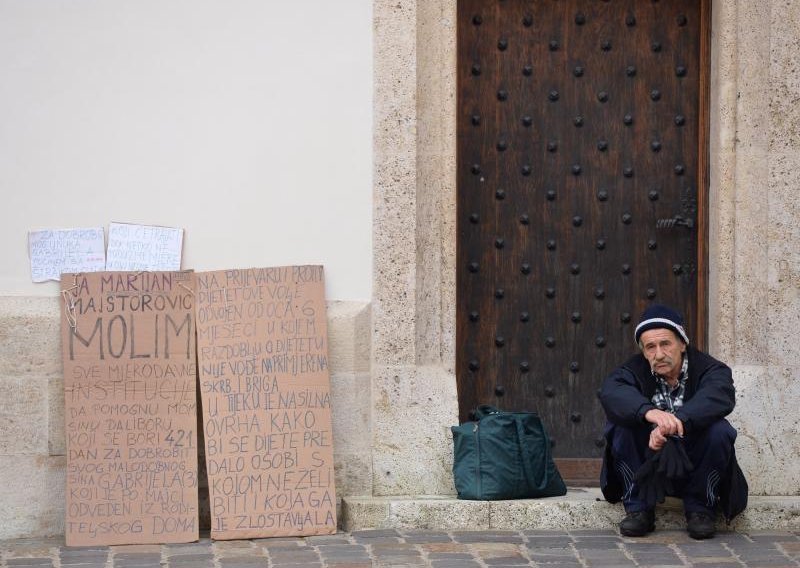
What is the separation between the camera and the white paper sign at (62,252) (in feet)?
21.8

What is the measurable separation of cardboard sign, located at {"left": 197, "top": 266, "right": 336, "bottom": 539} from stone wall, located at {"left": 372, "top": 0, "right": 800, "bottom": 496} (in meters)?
0.32

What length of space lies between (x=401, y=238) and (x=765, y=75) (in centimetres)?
189

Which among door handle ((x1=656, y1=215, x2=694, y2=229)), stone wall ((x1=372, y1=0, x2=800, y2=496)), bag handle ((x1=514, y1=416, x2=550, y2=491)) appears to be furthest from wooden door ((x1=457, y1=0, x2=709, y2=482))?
bag handle ((x1=514, y1=416, x2=550, y2=491))

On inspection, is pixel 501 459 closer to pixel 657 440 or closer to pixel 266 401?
pixel 657 440

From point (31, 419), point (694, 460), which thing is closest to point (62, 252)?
point (31, 419)

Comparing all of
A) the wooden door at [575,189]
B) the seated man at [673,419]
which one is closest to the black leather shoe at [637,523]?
the seated man at [673,419]

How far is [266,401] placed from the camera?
21.8ft

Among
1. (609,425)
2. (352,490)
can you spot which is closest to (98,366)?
(352,490)

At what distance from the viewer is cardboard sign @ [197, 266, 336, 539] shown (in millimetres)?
6555

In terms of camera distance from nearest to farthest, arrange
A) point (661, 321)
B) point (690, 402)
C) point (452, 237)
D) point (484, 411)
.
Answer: point (690, 402)
point (661, 321)
point (484, 411)
point (452, 237)

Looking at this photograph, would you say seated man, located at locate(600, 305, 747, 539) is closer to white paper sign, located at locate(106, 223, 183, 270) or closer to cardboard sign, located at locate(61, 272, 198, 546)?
cardboard sign, located at locate(61, 272, 198, 546)

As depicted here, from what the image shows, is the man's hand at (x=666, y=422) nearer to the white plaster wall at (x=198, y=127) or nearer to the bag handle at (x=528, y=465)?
the bag handle at (x=528, y=465)

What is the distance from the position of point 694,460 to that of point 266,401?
1.89m

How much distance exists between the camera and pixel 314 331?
265 inches
